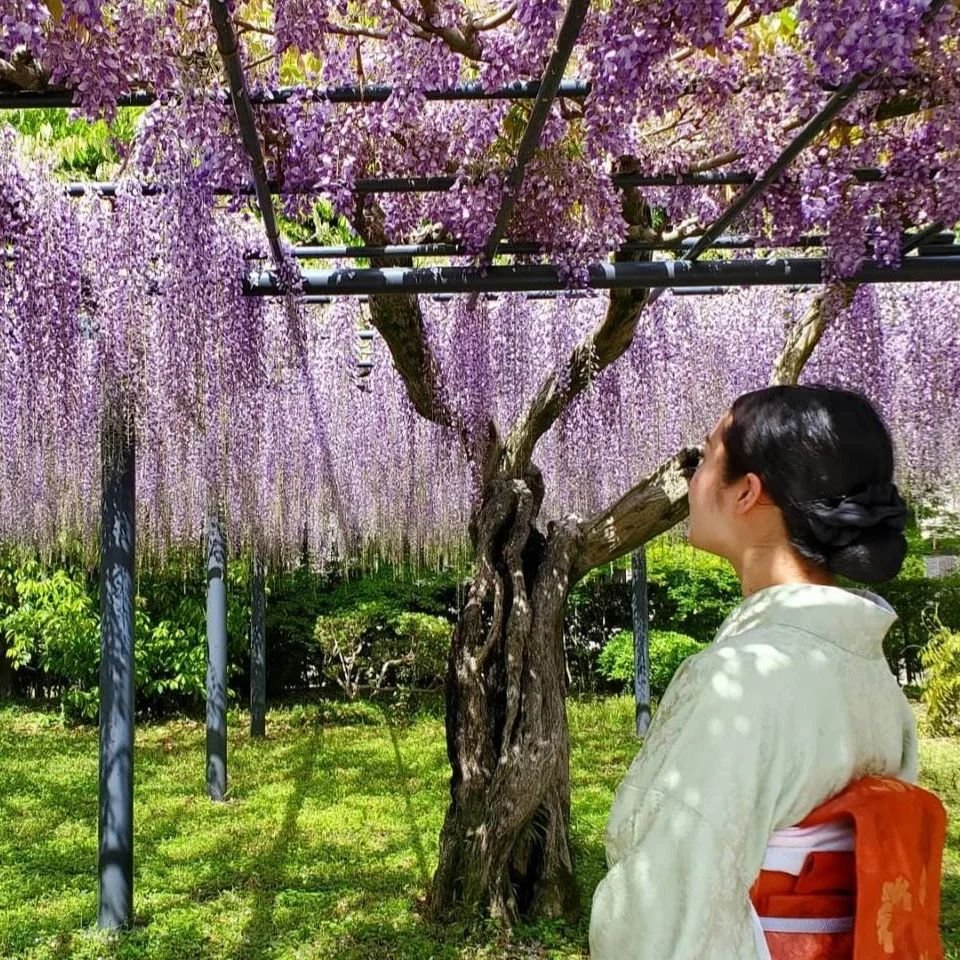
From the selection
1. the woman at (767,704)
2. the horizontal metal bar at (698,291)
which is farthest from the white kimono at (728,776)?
the horizontal metal bar at (698,291)

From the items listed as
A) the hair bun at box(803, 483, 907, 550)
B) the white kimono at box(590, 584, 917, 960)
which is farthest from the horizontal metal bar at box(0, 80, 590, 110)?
the white kimono at box(590, 584, 917, 960)

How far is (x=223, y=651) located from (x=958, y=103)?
496 cm

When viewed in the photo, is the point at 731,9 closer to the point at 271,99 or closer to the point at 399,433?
the point at 271,99

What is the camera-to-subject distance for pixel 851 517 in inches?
34.6

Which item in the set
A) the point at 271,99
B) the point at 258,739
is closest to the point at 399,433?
the point at 258,739

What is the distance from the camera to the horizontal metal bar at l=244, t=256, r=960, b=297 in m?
2.73

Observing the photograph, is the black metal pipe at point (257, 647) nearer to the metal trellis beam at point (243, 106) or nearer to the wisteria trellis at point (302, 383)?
the wisteria trellis at point (302, 383)

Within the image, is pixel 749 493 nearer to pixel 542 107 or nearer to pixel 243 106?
pixel 542 107

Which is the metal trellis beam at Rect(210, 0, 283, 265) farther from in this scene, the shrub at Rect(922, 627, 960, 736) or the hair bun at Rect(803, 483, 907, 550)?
the shrub at Rect(922, 627, 960, 736)

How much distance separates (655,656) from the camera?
876 cm

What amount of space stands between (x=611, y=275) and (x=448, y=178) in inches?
23.2

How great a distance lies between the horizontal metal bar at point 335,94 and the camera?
1.99m

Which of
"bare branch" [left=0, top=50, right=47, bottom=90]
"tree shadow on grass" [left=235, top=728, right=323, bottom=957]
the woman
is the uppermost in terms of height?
"bare branch" [left=0, top=50, right=47, bottom=90]

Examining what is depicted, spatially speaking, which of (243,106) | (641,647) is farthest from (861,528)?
(641,647)
